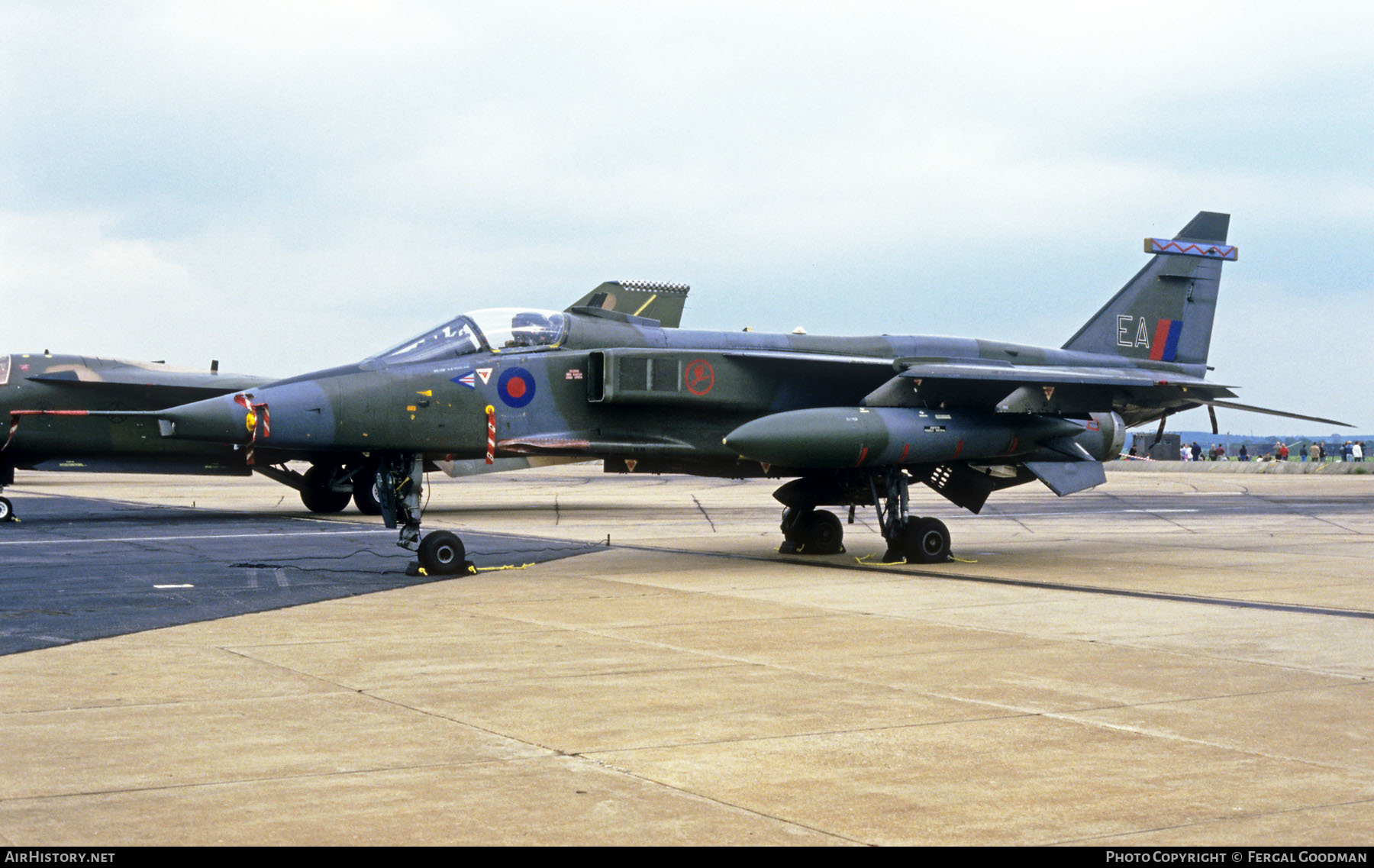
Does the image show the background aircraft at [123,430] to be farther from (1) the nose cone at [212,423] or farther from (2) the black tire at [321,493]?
(1) the nose cone at [212,423]

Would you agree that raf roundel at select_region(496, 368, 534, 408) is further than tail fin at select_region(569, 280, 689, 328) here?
No

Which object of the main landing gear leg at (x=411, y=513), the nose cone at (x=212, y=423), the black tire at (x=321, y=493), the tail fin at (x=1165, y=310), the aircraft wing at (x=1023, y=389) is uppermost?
the tail fin at (x=1165, y=310)

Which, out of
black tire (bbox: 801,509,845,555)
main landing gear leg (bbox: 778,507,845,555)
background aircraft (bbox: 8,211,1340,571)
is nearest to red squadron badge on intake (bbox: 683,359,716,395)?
background aircraft (bbox: 8,211,1340,571)

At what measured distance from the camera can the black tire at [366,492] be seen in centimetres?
2359

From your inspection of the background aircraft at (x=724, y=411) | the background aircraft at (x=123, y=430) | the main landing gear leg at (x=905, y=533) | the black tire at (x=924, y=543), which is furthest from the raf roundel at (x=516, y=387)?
the background aircraft at (x=123, y=430)

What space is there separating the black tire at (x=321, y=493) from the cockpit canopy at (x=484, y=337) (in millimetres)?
11565

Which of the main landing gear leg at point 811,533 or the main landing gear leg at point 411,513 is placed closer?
the main landing gear leg at point 411,513

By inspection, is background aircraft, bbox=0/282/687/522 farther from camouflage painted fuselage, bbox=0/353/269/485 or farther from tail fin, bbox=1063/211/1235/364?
tail fin, bbox=1063/211/1235/364

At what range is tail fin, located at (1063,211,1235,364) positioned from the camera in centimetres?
1806

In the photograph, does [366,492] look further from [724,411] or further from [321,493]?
[724,411]

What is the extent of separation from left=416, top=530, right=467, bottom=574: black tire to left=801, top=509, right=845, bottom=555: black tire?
4.97m

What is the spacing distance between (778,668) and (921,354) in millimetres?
9332

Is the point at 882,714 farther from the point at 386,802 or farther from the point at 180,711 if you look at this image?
the point at 180,711
